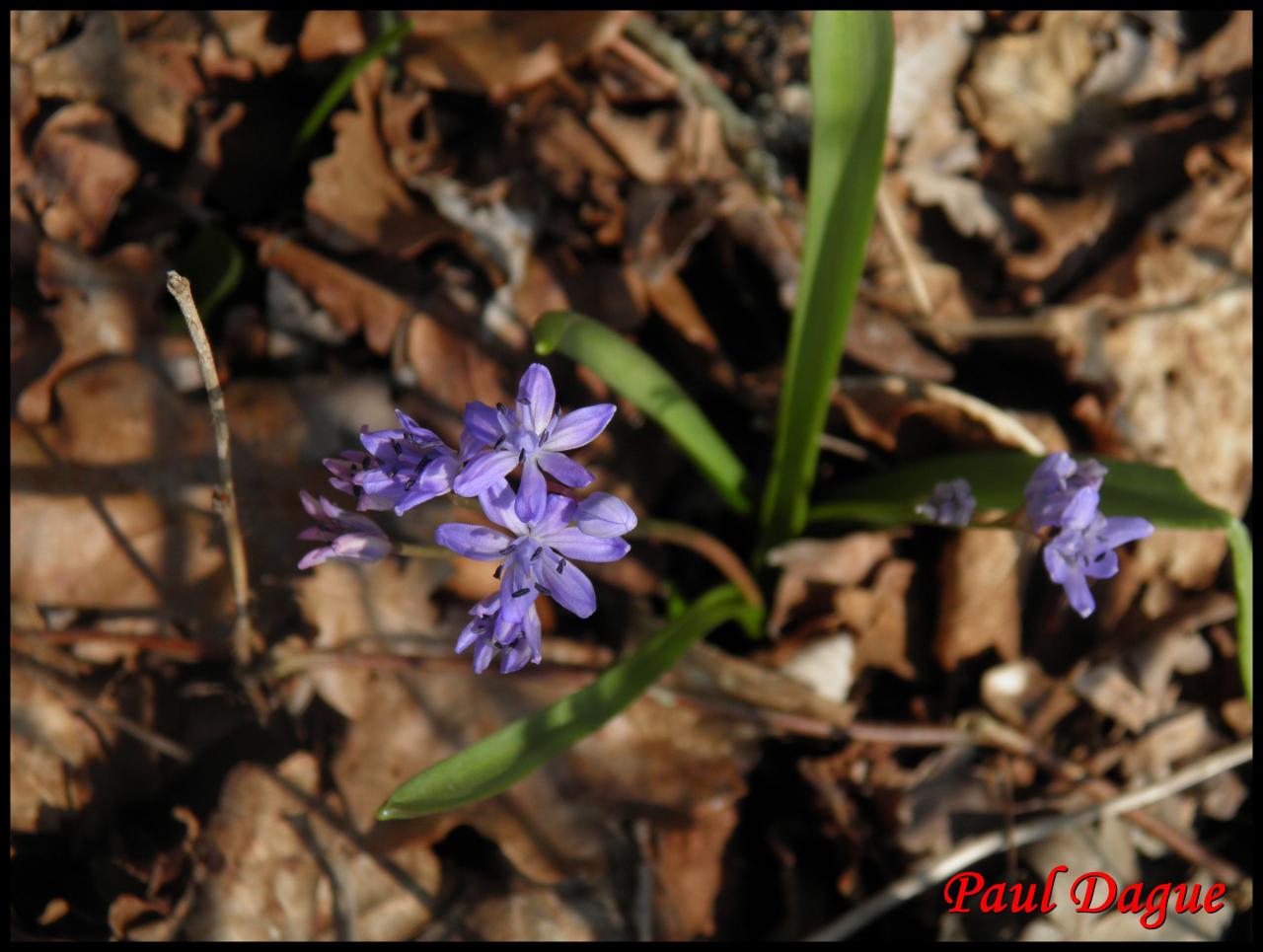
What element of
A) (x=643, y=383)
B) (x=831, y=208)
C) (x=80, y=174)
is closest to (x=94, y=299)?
(x=80, y=174)

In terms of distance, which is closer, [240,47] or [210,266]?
[210,266]

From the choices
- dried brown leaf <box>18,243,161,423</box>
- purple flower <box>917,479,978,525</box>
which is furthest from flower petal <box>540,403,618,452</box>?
dried brown leaf <box>18,243,161,423</box>

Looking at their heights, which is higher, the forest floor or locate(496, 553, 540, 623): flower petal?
the forest floor

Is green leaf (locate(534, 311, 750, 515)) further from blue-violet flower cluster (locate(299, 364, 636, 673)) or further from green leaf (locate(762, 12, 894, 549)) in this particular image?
blue-violet flower cluster (locate(299, 364, 636, 673))

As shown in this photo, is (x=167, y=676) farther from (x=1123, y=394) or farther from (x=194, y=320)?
(x=1123, y=394)

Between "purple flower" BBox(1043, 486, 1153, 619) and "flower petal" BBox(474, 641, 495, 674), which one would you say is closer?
"flower petal" BBox(474, 641, 495, 674)

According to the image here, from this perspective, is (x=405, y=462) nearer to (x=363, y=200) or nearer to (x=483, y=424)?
(x=483, y=424)
